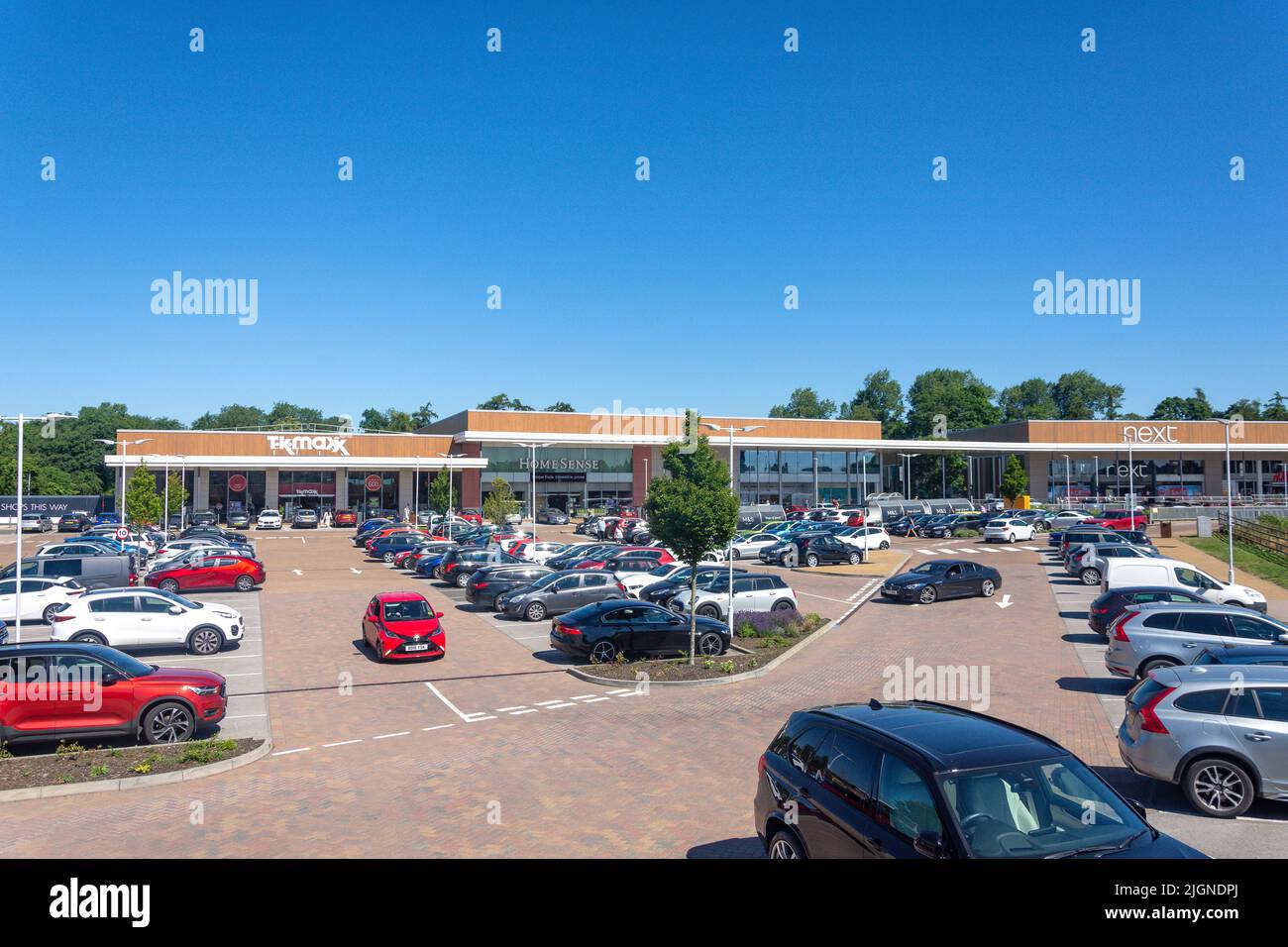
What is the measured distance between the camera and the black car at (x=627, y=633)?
67.9 ft

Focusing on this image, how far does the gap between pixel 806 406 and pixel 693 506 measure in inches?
5970

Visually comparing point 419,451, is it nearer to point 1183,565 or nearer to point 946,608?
point 946,608

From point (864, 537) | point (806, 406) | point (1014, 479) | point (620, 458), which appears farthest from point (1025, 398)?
point (864, 537)

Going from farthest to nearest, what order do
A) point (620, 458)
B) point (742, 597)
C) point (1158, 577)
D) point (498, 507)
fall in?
1. point (620, 458)
2. point (498, 507)
3. point (742, 597)
4. point (1158, 577)

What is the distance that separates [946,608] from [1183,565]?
23.1 ft

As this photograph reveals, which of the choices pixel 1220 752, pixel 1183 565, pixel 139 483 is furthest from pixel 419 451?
pixel 1220 752

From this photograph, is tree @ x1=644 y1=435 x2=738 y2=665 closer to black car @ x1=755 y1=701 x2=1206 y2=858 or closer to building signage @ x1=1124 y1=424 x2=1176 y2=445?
black car @ x1=755 y1=701 x2=1206 y2=858

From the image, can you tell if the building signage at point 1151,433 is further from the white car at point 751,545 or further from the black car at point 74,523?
the black car at point 74,523

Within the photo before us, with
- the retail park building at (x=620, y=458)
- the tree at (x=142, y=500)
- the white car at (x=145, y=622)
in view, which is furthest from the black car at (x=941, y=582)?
the retail park building at (x=620, y=458)

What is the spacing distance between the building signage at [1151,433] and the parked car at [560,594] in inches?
2942

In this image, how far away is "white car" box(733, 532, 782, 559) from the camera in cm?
4653

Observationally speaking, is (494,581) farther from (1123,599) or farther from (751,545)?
(751,545)

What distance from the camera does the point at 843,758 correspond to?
7027 millimetres

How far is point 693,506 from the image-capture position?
20609mm
